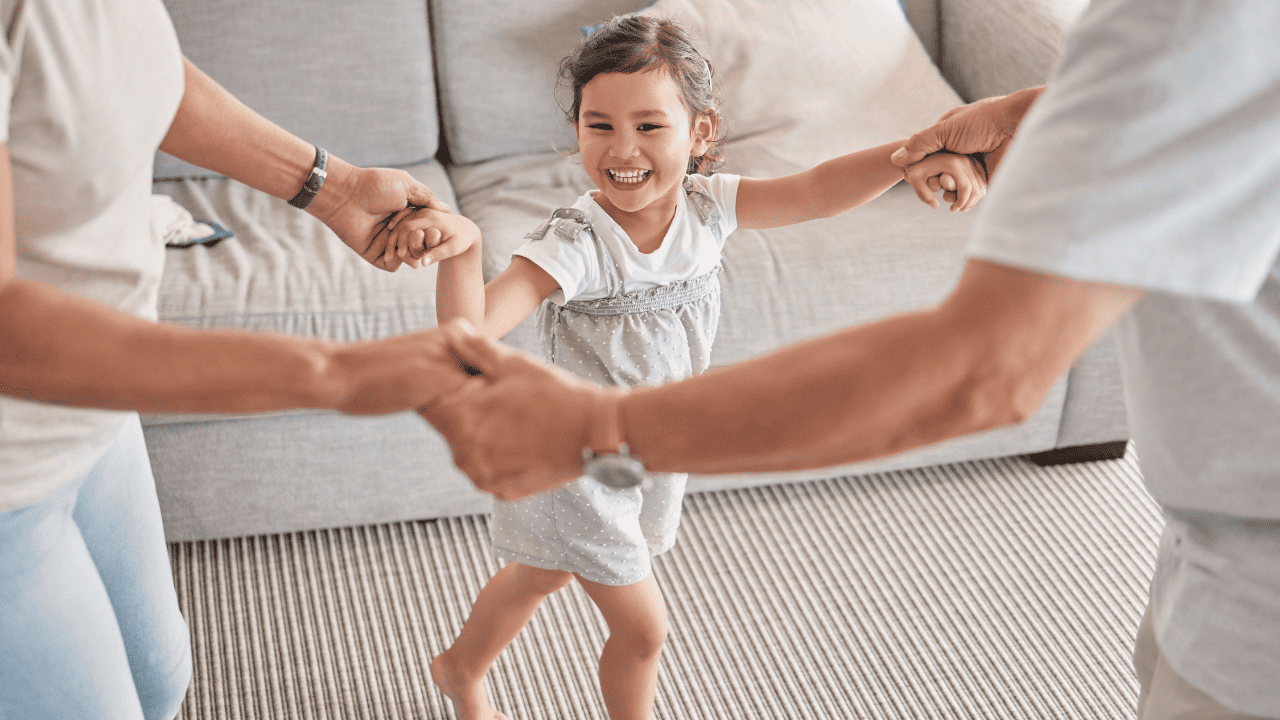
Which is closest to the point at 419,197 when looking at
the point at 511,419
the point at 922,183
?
the point at 511,419

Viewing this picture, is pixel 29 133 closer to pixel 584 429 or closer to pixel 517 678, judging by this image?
pixel 584 429

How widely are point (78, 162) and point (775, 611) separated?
1348mm

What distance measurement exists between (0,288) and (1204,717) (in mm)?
891

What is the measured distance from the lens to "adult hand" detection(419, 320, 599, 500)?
2.65ft

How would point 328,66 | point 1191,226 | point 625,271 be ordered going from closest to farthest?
point 1191,226, point 625,271, point 328,66

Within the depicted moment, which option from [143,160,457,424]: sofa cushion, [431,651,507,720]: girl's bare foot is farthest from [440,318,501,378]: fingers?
[143,160,457,424]: sofa cushion

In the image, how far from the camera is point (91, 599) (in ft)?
3.07

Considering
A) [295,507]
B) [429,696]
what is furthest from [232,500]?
[429,696]

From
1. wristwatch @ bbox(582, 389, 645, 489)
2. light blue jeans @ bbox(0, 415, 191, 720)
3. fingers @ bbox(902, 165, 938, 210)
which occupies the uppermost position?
wristwatch @ bbox(582, 389, 645, 489)

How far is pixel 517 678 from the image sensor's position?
1.67m

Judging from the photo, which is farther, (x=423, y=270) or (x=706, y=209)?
(x=423, y=270)

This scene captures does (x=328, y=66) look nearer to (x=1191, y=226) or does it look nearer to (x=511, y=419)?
(x=511, y=419)

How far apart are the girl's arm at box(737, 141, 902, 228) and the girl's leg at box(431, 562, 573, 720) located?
542mm

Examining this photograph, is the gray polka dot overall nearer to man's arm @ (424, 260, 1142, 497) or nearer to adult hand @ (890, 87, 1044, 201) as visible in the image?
adult hand @ (890, 87, 1044, 201)
